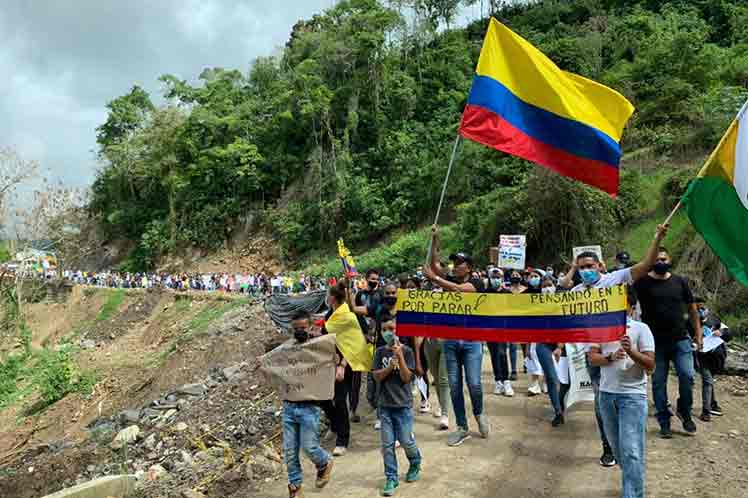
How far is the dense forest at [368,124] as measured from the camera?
97.7 ft

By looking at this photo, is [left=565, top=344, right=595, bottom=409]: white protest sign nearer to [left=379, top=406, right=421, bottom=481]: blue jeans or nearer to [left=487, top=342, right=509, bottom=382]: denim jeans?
[left=487, top=342, right=509, bottom=382]: denim jeans

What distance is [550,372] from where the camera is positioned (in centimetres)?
743

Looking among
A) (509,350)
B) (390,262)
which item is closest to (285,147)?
(390,262)

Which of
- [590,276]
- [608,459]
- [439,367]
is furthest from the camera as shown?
[439,367]

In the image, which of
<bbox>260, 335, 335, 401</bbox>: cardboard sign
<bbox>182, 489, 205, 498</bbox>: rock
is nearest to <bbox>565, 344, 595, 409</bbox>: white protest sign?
<bbox>260, 335, 335, 401</bbox>: cardboard sign

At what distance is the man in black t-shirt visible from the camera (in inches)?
249

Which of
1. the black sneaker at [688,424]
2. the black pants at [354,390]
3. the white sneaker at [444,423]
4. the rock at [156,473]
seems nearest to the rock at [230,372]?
the rock at [156,473]

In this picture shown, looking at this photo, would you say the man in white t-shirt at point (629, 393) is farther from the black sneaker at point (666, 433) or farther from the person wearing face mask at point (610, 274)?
the black sneaker at point (666, 433)

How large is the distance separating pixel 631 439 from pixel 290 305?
1345cm

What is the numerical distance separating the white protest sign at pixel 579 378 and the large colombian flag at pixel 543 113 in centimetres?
187

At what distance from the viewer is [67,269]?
52.2 meters

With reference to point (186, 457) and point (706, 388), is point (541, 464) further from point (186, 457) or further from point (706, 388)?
point (186, 457)

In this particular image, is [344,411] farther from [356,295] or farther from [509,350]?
[509,350]

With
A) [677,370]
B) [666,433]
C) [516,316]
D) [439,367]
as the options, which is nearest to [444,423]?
[439,367]
